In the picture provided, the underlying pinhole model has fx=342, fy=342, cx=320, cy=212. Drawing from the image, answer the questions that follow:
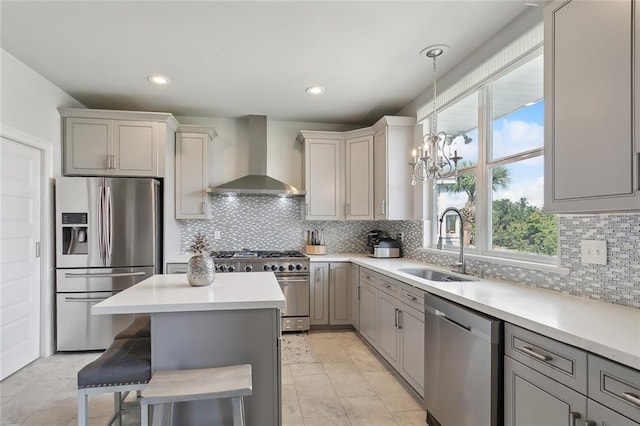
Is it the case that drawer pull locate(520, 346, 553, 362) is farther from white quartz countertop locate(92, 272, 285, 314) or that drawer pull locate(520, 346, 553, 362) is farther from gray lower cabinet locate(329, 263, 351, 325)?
gray lower cabinet locate(329, 263, 351, 325)

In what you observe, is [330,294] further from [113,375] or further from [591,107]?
[591,107]

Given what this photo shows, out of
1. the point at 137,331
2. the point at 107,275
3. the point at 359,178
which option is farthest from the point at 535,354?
the point at 107,275

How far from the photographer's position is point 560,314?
4.94 feet

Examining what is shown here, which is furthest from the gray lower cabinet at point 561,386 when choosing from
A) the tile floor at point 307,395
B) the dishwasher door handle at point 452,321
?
the tile floor at point 307,395

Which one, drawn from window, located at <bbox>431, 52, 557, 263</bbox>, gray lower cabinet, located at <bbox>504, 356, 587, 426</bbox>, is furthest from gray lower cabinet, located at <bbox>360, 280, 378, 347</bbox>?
gray lower cabinet, located at <bbox>504, 356, 587, 426</bbox>

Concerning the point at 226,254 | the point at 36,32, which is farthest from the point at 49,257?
the point at 36,32

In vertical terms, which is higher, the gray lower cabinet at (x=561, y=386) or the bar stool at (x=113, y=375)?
the gray lower cabinet at (x=561, y=386)

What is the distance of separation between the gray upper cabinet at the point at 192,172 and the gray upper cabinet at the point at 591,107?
3.57m

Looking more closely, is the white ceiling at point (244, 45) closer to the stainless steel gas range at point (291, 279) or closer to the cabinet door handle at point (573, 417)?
the stainless steel gas range at point (291, 279)

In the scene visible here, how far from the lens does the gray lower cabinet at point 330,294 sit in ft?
13.5

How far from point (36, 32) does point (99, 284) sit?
2.28 metres

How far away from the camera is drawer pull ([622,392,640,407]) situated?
1.03 meters

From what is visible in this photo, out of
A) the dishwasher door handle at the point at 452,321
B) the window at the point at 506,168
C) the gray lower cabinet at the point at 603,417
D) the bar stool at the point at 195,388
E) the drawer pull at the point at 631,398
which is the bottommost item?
the bar stool at the point at 195,388

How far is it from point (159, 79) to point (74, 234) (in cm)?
178
